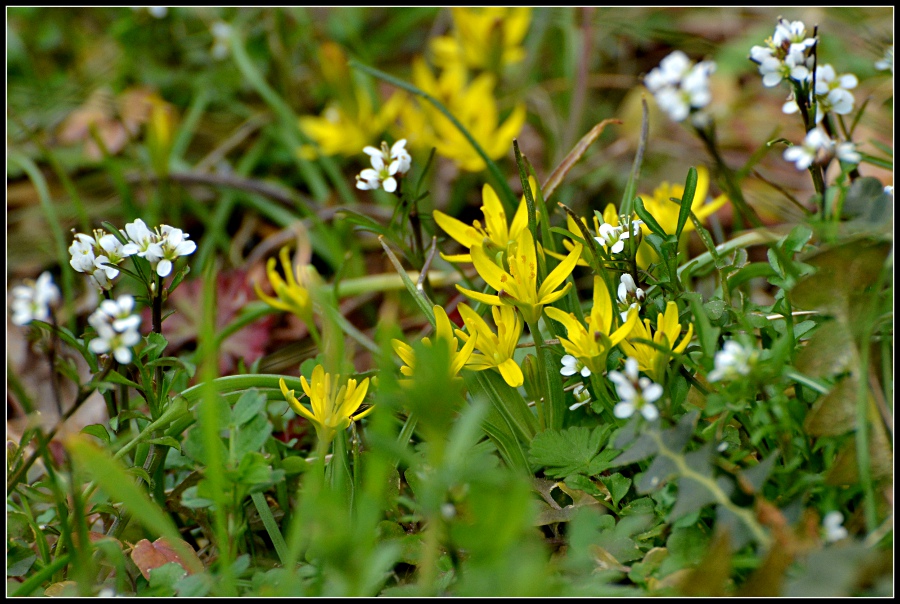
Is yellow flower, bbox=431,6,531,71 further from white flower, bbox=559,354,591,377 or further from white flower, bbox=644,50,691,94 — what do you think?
white flower, bbox=559,354,591,377

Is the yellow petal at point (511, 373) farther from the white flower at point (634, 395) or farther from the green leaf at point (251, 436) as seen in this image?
the green leaf at point (251, 436)

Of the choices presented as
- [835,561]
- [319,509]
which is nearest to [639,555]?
[835,561]

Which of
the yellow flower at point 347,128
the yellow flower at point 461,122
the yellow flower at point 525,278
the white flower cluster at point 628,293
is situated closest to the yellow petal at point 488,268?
the yellow flower at point 525,278

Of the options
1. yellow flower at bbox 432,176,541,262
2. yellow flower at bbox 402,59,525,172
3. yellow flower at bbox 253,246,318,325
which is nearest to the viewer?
yellow flower at bbox 432,176,541,262

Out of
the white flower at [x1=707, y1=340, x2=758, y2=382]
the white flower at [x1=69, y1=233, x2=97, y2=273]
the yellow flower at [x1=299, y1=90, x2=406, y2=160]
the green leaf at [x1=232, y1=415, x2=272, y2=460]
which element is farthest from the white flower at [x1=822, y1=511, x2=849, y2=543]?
the yellow flower at [x1=299, y1=90, x2=406, y2=160]

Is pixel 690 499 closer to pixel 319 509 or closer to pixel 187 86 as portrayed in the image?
pixel 319 509
